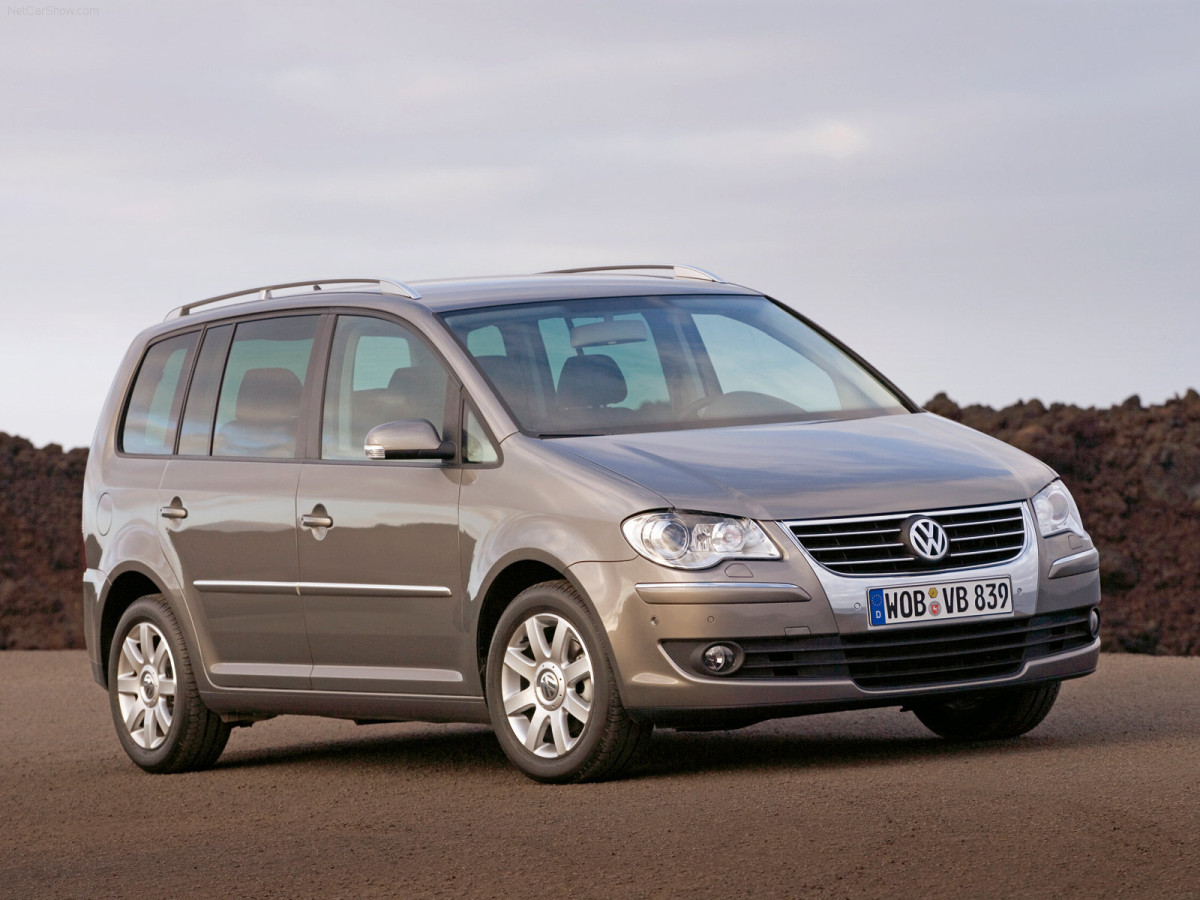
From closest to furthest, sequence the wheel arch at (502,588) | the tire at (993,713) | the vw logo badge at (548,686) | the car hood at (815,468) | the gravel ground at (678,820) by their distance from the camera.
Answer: the gravel ground at (678,820)
the car hood at (815,468)
the vw logo badge at (548,686)
the wheel arch at (502,588)
the tire at (993,713)

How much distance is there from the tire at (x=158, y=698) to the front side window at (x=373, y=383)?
159cm

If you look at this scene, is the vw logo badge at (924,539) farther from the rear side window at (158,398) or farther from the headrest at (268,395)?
the rear side window at (158,398)

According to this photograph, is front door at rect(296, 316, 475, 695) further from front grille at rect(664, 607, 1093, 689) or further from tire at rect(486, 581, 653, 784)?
front grille at rect(664, 607, 1093, 689)

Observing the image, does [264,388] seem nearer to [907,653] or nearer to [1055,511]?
[907,653]

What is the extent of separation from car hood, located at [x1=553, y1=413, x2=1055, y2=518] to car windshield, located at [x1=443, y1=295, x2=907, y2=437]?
27 centimetres

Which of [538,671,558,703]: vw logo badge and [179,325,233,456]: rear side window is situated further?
[179,325,233,456]: rear side window

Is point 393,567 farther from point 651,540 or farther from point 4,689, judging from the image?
point 4,689

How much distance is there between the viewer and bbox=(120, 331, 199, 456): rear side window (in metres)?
10.8

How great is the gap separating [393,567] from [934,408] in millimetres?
14613

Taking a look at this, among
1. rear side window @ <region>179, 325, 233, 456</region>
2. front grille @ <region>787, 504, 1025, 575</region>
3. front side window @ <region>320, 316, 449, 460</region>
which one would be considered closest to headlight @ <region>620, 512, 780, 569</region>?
front grille @ <region>787, 504, 1025, 575</region>

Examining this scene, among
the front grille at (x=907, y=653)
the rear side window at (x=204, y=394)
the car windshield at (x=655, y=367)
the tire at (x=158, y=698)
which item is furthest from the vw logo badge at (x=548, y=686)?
the rear side window at (x=204, y=394)

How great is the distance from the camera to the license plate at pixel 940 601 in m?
7.93

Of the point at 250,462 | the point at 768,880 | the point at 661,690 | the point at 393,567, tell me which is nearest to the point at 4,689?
the point at 250,462

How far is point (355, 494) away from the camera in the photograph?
9.09m
